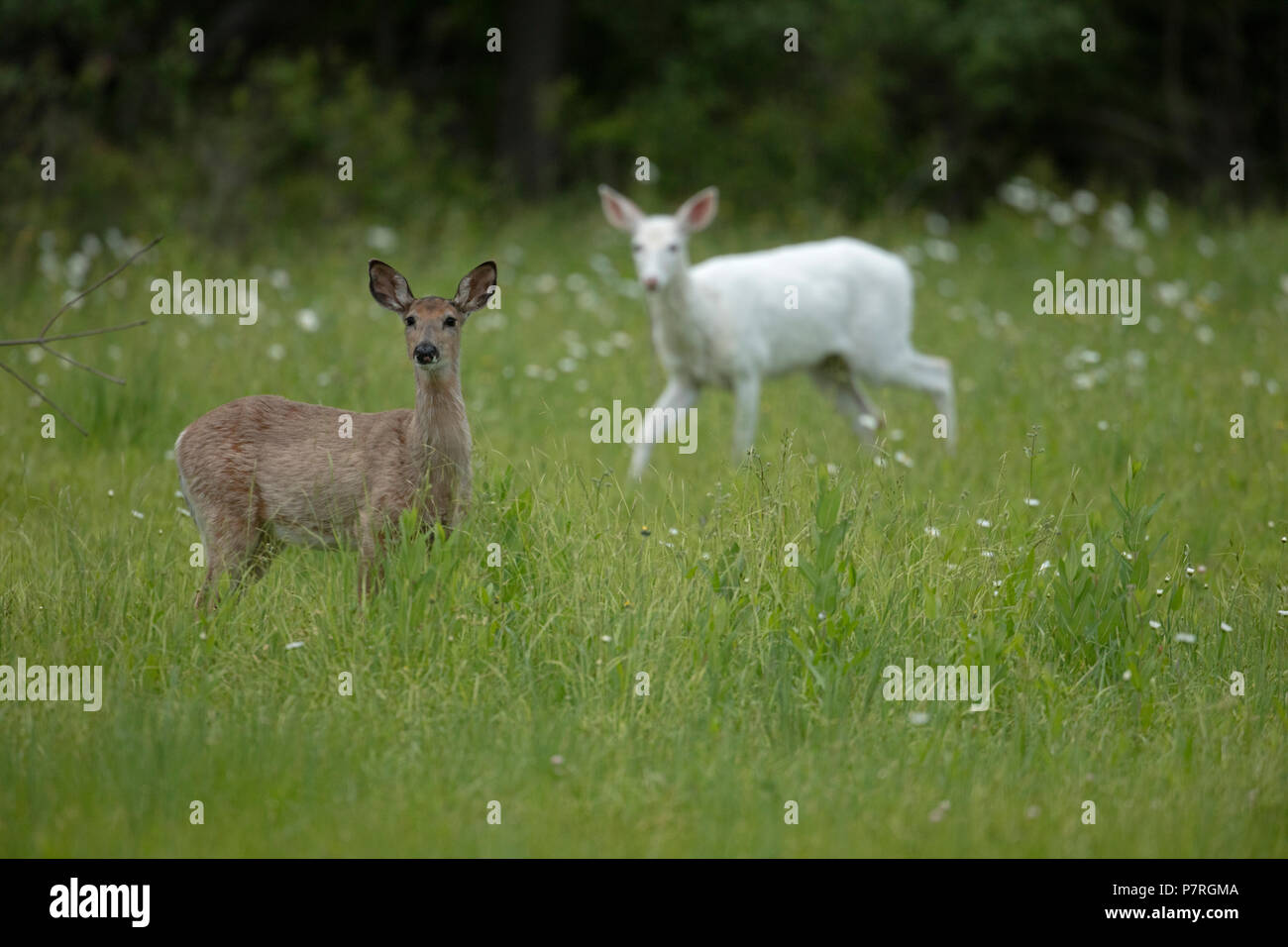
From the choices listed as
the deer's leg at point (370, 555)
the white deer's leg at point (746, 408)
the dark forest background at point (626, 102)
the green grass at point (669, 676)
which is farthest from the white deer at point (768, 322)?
the dark forest background at point (626, 102)

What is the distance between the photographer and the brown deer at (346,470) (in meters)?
5.12

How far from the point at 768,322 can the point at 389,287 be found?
3.95 m

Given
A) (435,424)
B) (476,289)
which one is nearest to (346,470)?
(435,424)

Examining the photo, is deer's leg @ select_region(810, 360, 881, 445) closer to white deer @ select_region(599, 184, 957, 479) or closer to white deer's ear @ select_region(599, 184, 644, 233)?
white deer @ select_region(599, 184, 957, 479)

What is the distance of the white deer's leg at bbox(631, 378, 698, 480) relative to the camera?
798cm

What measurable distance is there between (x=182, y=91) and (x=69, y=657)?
14.8 metres

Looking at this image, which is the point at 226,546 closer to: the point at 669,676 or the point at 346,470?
the point at 346,470

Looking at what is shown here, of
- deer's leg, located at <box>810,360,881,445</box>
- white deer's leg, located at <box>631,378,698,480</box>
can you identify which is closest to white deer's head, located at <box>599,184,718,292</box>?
white deer's leg, located at <box>631,378,698,480</box>

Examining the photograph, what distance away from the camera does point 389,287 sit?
207 inches

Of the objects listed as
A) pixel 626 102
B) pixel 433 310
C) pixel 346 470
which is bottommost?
pixel 346 470

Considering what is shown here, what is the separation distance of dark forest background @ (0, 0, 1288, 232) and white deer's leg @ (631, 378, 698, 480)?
6.97m

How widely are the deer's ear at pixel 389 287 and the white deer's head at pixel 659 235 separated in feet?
9.73

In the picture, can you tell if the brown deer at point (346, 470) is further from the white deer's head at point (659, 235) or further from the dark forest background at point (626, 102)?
the dark forest background at point (626, 102)

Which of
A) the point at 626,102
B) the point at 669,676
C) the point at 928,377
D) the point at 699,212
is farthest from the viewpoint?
the point at 626,102
